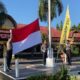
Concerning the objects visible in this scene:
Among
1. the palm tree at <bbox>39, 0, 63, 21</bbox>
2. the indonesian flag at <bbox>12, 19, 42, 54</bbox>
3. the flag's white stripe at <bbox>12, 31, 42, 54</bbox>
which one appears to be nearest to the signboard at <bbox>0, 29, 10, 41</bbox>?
the palm tree at <bbox>39, 0, 63, 21</bbox>

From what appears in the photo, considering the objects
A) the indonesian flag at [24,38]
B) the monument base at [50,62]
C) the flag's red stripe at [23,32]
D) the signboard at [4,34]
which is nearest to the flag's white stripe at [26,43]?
the indonesian flag at [24,38]

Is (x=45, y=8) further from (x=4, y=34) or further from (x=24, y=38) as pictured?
(x=24, y=38)

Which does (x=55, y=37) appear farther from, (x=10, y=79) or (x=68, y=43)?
(x=10, y=79)

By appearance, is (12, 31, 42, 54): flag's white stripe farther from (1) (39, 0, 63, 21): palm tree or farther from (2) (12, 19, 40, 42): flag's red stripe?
(1) (39, 0, 63, 21): palm tree

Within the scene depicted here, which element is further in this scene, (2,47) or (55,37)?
(55,37)

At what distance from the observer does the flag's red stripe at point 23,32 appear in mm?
16453

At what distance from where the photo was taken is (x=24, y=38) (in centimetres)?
1666

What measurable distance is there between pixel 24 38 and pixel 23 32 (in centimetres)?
31

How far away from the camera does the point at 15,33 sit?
651 inches

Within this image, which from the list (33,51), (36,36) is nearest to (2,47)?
(33,51)

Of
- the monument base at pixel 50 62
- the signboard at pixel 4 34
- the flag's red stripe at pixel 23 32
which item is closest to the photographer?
the flag's red stripe at pixel 23 32

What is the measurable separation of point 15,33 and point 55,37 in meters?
33.0

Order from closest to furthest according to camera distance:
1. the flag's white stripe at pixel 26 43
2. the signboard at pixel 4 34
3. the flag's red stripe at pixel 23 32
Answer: the flag's white stripe at pixel 26 43, the flag's red stripe at pixel 23 32, the signboard at pixel 4 34

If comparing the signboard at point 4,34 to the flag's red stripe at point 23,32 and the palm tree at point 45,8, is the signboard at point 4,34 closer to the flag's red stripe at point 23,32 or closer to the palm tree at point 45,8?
the palm tree at point 45,8
